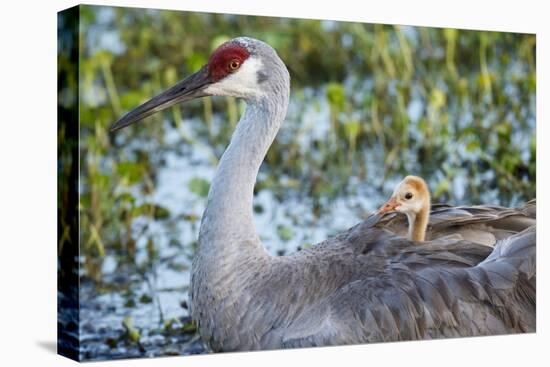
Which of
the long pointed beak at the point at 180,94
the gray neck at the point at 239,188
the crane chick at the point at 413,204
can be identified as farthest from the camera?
the crane chick at the point at 413,204

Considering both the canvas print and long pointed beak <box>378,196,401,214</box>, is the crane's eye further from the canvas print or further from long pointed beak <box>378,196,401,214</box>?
long pointed beak <box>378,196,401,214</box>

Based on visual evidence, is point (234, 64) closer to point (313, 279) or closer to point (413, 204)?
point (313, 279)

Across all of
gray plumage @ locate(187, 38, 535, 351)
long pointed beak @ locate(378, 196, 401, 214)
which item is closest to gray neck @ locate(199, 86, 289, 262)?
gray plumage @ locate(187, 38, 535, 351)

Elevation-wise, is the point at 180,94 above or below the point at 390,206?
above

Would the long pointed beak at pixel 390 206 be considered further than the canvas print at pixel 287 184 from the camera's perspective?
Yes

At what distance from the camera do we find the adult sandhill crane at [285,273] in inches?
193

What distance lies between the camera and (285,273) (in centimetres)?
495

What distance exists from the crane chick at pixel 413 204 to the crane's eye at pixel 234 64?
102cm

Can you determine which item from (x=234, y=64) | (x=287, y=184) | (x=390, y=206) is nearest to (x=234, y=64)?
(x=234, y=64)

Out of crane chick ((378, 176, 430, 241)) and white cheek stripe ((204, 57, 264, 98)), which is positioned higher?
white cheek stripe ((204, 57, 264, 98))

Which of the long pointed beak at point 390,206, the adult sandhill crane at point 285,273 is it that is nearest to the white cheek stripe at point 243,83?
the adult sandhill crane at point 285,273

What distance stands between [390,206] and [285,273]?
0.76m

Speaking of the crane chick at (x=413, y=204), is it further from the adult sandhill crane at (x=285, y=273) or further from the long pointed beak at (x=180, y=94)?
the long pointed beak at (x=180, y=94)

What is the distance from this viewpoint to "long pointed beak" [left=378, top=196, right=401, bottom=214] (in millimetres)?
5441
